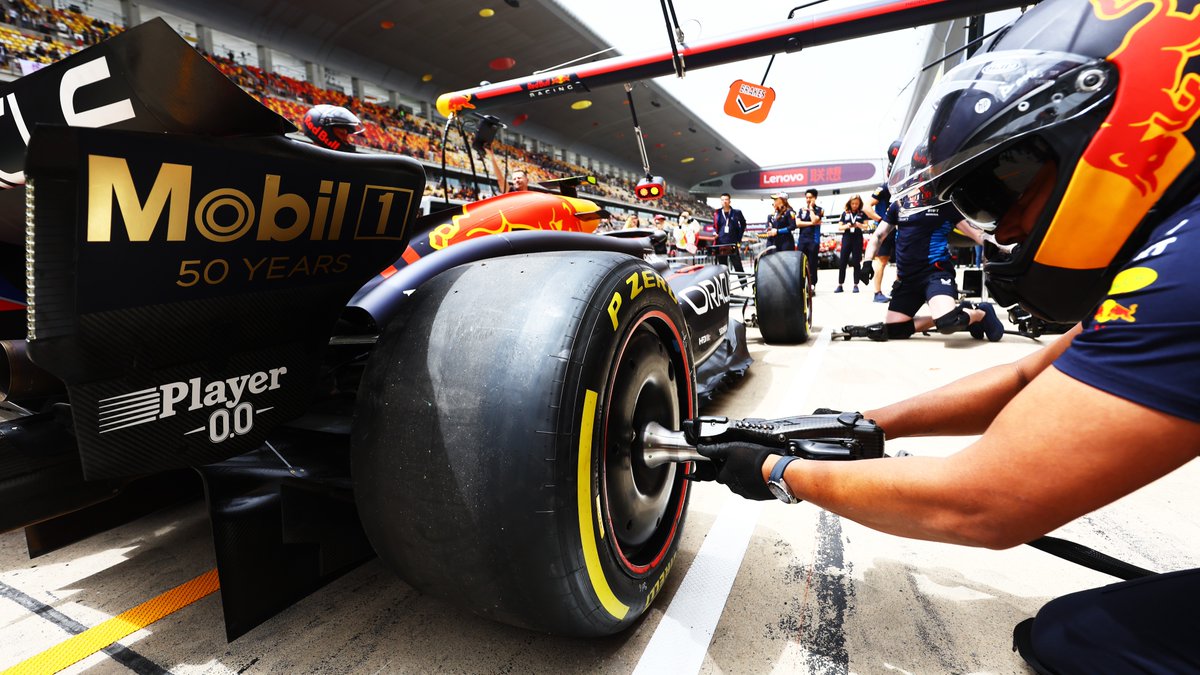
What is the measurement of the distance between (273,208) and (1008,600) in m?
2.00

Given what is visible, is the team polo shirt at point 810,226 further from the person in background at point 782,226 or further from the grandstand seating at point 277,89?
the grandstand seating at point 277,89

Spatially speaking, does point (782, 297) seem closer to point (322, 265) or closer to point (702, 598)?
point (702, 598)

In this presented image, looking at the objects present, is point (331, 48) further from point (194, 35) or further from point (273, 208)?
point (273, 208)

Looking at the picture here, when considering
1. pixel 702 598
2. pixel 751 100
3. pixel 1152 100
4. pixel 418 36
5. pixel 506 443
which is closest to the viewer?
pixel 1152 100

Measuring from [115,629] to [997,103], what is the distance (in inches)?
92.6

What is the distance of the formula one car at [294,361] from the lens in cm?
89

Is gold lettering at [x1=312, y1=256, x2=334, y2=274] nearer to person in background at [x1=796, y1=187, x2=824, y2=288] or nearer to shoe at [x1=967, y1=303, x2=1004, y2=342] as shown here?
shoe at [x1=967, y1=303, x2=1004, y2=342]

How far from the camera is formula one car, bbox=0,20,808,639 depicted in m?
0.89

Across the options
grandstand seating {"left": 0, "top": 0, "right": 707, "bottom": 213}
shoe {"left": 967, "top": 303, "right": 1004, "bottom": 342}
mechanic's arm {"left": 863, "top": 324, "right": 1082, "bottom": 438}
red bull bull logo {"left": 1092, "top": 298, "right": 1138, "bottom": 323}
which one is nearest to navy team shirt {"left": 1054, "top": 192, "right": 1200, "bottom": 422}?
red bull bull logo {"left": 1092, "top": 298, "right": 1138, "bottom": 323}

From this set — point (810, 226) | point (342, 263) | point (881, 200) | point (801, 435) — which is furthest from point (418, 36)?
point (801, 435)

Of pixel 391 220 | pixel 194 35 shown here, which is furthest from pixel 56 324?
pixel 194 35

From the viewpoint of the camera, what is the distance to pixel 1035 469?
0.83 metres

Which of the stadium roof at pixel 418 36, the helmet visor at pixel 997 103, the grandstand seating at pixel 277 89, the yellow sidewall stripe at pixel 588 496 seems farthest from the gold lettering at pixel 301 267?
the stadium roof at pixel 418 36

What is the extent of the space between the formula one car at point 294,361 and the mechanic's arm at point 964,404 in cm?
64
